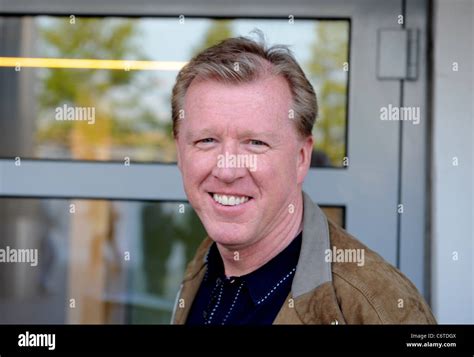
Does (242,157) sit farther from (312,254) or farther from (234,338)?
(234,338)

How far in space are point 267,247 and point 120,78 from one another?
88 cm

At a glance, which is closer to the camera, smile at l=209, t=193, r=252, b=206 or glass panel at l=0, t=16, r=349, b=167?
smile at l=209, t=193, r=252, b=206

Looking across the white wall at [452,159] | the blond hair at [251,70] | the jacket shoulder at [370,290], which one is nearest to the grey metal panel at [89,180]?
the blond hair at [251,70]

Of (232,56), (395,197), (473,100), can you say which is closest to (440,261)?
(395,197)

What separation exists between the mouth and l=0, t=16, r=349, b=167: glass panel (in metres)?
0.49

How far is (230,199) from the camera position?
249 centimetres

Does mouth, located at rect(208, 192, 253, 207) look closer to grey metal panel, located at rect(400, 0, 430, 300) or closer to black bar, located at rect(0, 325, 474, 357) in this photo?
black bar, located at rect(0, 325, 474, 357)

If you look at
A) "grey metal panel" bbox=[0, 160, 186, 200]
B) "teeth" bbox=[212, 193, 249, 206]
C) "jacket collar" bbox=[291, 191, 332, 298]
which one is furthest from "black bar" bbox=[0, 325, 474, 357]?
"grey metal panel" bbox=[0, 160, 186, 200]

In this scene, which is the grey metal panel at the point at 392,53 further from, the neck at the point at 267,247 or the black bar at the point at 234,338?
the black bar at the point at 234,338

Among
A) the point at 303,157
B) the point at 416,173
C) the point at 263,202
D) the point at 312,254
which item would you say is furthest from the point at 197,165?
the point at 416,173

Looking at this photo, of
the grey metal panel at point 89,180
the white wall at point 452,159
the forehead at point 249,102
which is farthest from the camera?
the grey metal panel at point 89,180

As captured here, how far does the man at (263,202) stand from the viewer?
2.37 meters

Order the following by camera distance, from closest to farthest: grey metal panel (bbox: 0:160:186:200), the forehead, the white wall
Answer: the forehead → the white wall → grey metal panel (bbox: 0:160:186:200)

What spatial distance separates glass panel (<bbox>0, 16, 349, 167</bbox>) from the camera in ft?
9.46
